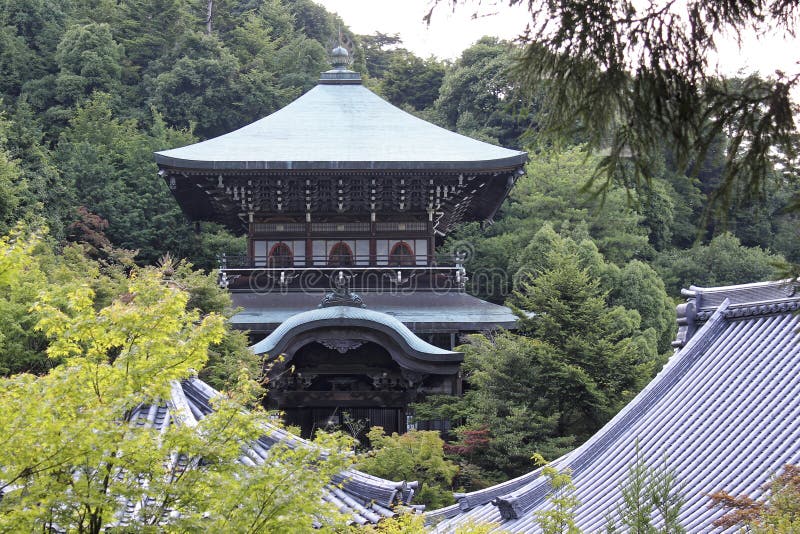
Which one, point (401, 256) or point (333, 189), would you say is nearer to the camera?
point (333, 189)

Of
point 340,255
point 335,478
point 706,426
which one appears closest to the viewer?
point 335,478

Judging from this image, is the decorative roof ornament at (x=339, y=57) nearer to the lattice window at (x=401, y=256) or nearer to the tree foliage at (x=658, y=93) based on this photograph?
the lattice window at (x=401, y=256)

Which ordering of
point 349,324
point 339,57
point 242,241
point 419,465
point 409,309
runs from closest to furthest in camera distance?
1. point 419,465
2. point 349,324
3. point 409,309
4. point 339,57
5. point 242,241

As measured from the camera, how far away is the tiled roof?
31.8 ft

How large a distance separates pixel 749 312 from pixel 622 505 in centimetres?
379

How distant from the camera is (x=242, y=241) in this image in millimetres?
34969

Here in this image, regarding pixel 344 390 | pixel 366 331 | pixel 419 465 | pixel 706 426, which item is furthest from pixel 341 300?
pixel 706 426

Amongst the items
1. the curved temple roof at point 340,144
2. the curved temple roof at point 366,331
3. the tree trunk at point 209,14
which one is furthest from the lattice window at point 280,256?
the tree trunk at point 209,14

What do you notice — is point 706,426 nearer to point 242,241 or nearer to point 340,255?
point 340,255

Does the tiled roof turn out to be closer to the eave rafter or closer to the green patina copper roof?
the green patina copper roof

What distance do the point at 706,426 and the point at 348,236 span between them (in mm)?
11622

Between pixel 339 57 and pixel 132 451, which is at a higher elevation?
pixel 339 57

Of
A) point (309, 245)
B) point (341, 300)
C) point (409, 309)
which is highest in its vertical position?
point (309, 245)

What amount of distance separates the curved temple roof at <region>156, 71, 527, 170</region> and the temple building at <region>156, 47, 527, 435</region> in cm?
4
